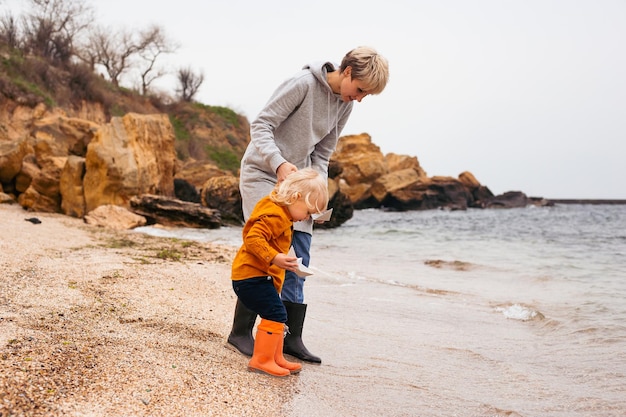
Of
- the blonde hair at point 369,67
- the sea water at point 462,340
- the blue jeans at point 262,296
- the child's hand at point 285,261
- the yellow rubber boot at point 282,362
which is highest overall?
the blonde hair at point 369,67

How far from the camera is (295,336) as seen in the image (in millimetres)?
3285

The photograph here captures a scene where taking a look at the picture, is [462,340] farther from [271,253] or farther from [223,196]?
[223,196]

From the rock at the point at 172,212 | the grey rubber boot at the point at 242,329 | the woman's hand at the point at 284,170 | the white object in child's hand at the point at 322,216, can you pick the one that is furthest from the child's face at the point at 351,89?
the rock at the point at 172,212

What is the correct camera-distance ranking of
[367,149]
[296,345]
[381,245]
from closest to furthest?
[296,345] < [381,245] < [367,149]

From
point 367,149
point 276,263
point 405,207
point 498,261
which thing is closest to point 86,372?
point 276,263

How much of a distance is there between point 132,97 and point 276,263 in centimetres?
3252

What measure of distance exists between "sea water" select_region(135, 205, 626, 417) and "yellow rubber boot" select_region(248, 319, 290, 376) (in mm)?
152

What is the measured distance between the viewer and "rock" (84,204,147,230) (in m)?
10.4

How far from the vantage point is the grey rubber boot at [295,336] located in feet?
10.7

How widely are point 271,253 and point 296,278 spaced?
562mm

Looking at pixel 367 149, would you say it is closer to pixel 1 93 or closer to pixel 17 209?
pixel 1 93

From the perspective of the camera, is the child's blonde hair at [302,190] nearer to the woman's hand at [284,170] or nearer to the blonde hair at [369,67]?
the woman's hand at [284,170]

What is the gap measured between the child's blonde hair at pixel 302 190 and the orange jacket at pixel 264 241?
0.06 metres

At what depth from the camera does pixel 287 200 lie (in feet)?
9.12
